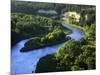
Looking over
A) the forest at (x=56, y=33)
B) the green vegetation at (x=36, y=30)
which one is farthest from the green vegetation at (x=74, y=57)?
the green vegetation at (x=36, y=30)

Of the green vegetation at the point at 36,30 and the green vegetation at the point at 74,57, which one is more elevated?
the green vegetation at the point at 36,30

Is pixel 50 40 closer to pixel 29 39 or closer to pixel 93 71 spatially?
pixel 29 39

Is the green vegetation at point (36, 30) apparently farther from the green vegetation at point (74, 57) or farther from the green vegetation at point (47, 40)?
the green vegetation at point (74, 57)

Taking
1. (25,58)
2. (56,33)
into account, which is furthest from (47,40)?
(25,58)

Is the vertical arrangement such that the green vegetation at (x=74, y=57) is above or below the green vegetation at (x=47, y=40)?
below

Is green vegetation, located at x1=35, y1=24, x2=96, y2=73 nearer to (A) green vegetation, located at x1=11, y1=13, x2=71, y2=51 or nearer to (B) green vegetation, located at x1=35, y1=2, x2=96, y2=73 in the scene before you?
(B) green vegetation, located at x1=35, y1=2, x2=96, y2=73

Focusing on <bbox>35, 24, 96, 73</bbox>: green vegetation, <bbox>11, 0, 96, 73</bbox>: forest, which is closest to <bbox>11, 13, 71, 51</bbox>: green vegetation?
<bbox>11, 0, 96, 73</bbox>: forest

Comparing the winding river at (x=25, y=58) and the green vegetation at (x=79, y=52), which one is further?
the green vegetation at (x=79, y=52)

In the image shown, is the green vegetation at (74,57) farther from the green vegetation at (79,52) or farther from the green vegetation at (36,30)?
the green vegetation at (36,30)
